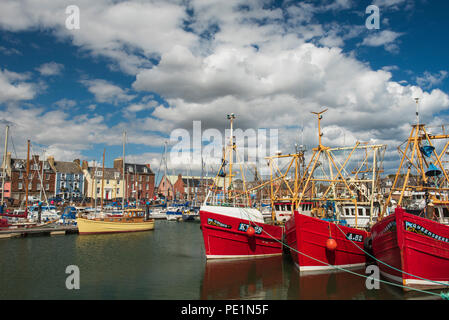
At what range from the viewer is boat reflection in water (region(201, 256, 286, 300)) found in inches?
695

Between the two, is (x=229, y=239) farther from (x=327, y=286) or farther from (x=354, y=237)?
(x=354, y=237)

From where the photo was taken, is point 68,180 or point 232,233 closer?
point 232,233

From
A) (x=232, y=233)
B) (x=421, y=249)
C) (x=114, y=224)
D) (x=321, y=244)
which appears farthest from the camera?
(x=114, y=224)

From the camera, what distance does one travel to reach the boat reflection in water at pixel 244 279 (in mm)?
17641

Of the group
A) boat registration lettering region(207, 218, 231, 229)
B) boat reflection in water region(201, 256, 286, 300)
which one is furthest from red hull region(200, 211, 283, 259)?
boat reflection in water region(201, 256, 286, 300)

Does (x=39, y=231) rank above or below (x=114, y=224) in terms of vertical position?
below

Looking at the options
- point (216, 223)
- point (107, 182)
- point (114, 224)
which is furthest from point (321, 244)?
point (107, 182)

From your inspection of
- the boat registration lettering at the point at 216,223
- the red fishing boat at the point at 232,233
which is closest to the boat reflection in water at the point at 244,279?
the red fishing boat at the point at 232,233

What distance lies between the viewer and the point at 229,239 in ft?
81.1

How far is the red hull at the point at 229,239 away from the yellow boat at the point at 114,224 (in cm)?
2496

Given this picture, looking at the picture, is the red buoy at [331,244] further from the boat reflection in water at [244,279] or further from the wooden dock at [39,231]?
the wooden dock at [39,231]

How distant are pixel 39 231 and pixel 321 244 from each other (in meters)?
37.8

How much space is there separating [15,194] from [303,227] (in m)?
82.7

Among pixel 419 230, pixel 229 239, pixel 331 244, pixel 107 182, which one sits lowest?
pixel 229 239
